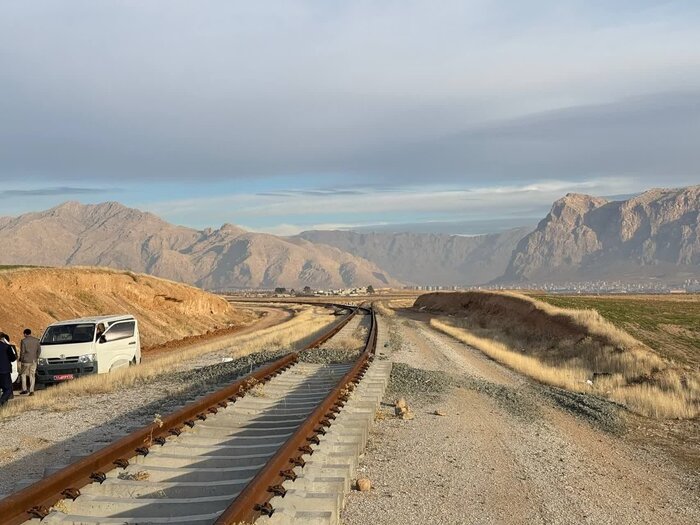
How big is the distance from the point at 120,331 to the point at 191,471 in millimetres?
15090

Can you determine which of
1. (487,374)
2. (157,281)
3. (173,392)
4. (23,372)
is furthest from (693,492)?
(157,281)

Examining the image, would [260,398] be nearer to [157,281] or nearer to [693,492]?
[693,492]

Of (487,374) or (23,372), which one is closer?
(23,372)

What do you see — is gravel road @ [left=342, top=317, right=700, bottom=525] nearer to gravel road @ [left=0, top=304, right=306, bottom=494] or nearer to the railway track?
the railway track

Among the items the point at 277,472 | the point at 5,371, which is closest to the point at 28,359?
the point at 5,371

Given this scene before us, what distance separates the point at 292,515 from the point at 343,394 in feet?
19.8

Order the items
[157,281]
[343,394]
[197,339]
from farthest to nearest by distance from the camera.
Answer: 1. [157,281]
2. [197,339]
3. [343,394]

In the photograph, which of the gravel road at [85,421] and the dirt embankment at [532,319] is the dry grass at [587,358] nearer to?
the dirt embankment at [532,319]

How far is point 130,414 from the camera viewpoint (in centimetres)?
1180

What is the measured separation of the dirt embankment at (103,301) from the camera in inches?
1294

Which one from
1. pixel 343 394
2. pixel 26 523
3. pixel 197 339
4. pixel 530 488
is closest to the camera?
pixel 26 523

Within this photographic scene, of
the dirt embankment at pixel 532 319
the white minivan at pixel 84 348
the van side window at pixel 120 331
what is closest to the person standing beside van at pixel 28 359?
the white minivan at pixel 84 348

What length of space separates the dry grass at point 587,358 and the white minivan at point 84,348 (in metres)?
12.0

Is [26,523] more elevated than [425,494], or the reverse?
[26,523]
